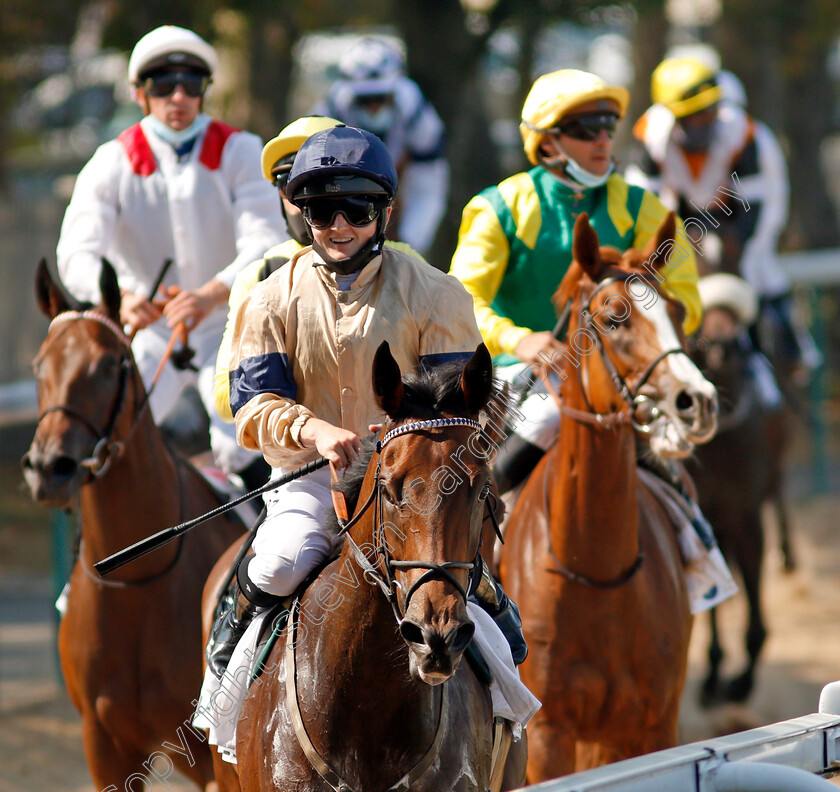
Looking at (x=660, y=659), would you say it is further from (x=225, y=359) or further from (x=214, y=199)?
(x=214, y=199)

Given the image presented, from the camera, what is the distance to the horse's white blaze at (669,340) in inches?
168

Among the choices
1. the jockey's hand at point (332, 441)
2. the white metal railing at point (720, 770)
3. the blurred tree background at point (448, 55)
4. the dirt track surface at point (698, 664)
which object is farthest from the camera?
the blurred tree background at point (448, 55)

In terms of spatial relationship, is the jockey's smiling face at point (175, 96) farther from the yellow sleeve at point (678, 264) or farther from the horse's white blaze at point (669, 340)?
the horse's white blaze at point (669, 340)

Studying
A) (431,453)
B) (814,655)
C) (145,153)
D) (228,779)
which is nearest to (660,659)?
(228,779)

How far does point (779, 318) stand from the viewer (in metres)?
8.97

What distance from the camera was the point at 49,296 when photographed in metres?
4.75

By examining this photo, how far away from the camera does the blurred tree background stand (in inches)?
453

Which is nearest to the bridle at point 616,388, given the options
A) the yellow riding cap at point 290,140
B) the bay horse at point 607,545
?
the bay horse at point 607,545

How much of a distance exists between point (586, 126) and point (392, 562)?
279 cm

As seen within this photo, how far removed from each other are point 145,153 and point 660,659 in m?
3.07

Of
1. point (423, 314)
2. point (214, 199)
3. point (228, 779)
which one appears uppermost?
point (214, 199)

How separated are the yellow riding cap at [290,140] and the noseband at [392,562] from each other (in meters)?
2.01

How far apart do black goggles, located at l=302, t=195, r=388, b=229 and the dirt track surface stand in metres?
3.97

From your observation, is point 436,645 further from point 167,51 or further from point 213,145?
point 167,51
